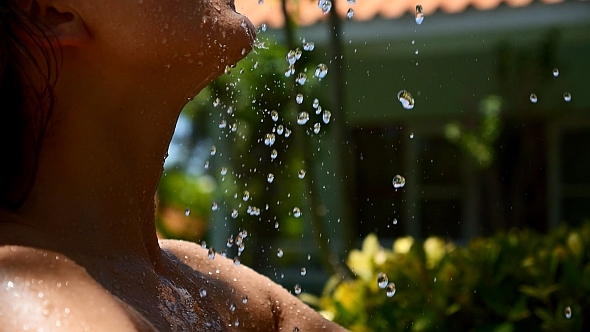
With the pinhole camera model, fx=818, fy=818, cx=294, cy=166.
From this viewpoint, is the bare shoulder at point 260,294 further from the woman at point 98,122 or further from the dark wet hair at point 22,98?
the dark wet hair at point 22,98

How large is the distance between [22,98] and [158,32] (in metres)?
0.25

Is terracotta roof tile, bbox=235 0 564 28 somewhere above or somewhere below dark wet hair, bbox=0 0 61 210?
above

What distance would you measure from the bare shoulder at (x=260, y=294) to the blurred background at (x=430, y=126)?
4.75m

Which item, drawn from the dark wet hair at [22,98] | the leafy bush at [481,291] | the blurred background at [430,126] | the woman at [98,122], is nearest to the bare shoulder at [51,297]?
the woman at [98,122]

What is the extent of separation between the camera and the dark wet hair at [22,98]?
1.30 meters

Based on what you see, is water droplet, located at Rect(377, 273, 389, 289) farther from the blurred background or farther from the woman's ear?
the blurred background

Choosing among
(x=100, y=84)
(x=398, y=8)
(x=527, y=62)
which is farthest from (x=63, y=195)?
(x=527, y=62)

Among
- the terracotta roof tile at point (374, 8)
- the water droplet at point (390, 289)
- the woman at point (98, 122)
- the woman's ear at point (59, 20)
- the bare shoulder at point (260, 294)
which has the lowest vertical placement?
the water droplet at point (390, 289)

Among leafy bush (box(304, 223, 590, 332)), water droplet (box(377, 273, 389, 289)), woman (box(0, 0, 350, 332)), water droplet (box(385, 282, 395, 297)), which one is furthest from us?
water droplet (box(377, 273, 389, 289))

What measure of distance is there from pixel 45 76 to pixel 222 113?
7097 millimetres

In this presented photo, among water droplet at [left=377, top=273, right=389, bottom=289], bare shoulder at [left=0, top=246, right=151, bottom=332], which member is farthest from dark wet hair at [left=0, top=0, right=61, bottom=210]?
water droplet at [left=377, top=273, right=389, bottom=289]

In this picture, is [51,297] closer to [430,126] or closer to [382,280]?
[382,280]

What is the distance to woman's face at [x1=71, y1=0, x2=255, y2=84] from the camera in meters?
1.31

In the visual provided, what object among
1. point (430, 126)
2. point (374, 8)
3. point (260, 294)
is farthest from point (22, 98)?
point (430, 126)
